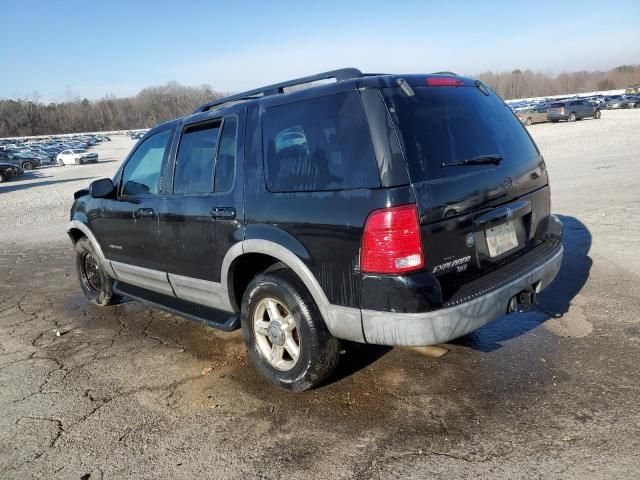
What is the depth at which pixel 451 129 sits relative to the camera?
3.09 meters

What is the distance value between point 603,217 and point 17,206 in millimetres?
17562

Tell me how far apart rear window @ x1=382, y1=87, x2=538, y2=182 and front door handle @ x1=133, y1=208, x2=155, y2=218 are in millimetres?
2487

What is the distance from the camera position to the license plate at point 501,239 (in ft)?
10.2

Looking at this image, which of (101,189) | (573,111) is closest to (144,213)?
(101,189)

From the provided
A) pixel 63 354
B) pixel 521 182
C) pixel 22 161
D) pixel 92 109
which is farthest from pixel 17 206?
pixel 92 109

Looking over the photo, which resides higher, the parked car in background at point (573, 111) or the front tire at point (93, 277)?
the parked car in background at point (573, 111)

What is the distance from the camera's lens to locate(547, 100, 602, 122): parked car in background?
3672 centimetres

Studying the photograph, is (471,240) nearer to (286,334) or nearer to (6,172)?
(286,334)

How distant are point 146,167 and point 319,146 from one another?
2284 mm

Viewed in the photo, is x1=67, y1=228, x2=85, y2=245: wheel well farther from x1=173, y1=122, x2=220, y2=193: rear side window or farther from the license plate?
the license plate

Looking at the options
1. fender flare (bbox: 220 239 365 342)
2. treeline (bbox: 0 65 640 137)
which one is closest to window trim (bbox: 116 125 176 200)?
fender flare (bbox: 220 239 365 342)

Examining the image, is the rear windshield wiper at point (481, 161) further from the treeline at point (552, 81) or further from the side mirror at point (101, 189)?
the treeline at point (552, 81)

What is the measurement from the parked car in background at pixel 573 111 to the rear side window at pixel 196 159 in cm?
3920

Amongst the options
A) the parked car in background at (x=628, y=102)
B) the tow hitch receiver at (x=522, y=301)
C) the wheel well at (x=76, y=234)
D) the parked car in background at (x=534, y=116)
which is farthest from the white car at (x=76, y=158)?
the parked car in background at (x=628, y=102)
